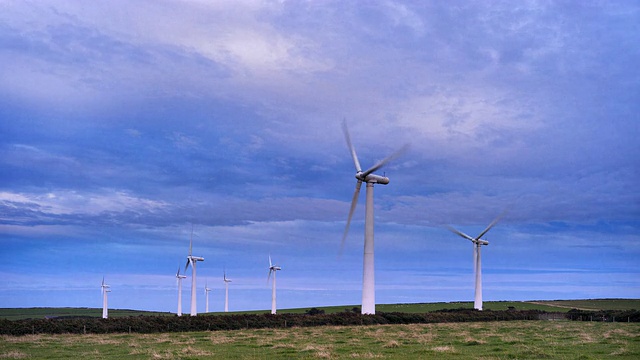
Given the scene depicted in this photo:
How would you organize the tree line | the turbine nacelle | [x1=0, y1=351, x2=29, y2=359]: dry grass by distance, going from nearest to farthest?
1. [x1=0, y1=351, x2=29, y2=359]: dry grass
2. the tree line
3. the turbine nacelle

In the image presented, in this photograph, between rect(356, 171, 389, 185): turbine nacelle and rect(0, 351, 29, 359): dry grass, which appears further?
rect(356, 171, 389, 185): turbine nacelle

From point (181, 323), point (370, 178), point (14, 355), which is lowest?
point (181, 323)

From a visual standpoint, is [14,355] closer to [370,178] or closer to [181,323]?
[181,323]

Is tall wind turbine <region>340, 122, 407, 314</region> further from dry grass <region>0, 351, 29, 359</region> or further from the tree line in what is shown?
dry grass <region>0, 351, 29, 359</region>

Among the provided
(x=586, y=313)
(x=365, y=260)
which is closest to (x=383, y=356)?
(x=365, y=260)

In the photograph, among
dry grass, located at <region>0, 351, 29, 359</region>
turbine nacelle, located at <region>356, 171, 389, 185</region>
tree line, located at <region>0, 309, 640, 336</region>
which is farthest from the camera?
turbine nacelle, located at <region>356, 171, 389, 185</region>

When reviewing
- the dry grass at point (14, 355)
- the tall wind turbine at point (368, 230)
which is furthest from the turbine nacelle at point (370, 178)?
the dry grass at point (14, 355)

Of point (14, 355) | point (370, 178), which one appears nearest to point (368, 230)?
point (370, 178)

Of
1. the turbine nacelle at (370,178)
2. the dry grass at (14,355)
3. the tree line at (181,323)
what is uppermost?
the turbine nacelle at (370,178)

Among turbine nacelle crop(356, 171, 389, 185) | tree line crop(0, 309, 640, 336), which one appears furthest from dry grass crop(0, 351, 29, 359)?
turbine nacelle crop(356, 171, 389, 185)

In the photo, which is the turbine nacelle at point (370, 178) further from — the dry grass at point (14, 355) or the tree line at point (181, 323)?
the dry grass at point (14, 355)

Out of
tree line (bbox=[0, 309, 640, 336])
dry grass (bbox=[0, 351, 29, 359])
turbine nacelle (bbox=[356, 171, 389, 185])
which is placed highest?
turbine nacelle (bbox=[356, 171, 389, 185])

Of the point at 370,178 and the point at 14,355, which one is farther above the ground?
the point at 370,178

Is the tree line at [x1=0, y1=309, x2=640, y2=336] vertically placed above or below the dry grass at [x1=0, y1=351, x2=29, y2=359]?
below
